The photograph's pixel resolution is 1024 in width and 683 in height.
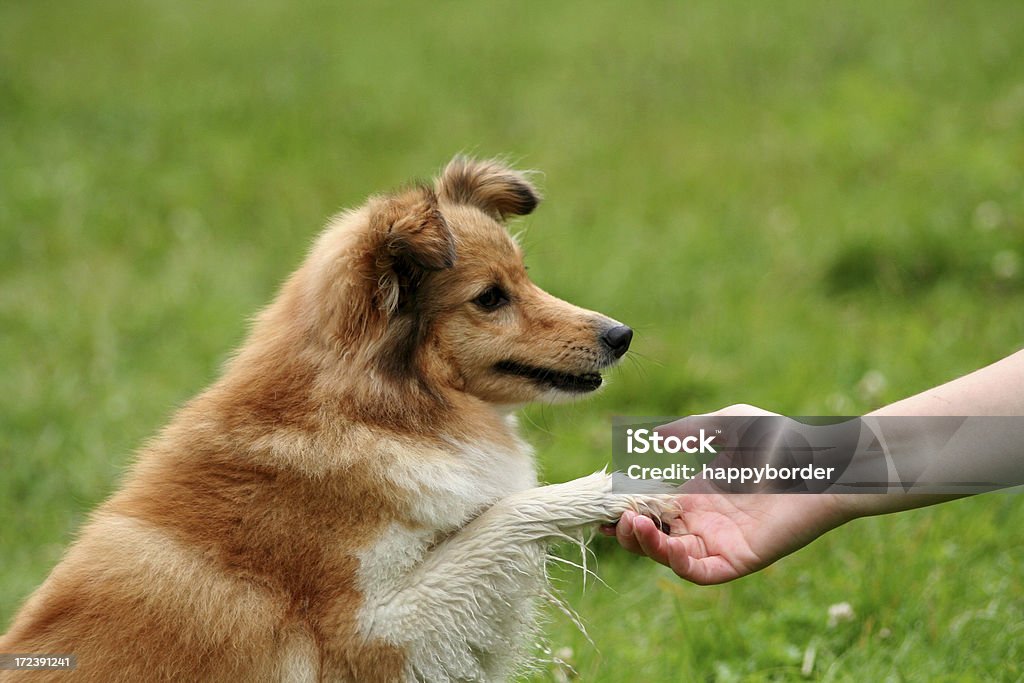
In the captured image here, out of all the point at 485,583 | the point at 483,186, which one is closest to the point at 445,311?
the point at 483,186

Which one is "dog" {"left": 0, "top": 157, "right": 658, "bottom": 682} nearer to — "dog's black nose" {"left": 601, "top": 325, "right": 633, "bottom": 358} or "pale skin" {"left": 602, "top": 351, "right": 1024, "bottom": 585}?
"dog's black nose" {"left": 601, "top": 325, "right": 633, "bottom": 358}

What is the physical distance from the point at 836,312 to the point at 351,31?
26.6 feet

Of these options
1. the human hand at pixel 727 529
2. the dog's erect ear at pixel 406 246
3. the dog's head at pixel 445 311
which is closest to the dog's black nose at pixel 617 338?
the dog's head at pixel 445 311

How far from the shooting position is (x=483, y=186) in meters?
4.23

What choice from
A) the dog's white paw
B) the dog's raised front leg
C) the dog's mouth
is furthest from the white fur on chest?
the dog's mouth

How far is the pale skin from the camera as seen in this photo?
321 centimetres

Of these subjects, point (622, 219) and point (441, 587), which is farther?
point (622, 219)

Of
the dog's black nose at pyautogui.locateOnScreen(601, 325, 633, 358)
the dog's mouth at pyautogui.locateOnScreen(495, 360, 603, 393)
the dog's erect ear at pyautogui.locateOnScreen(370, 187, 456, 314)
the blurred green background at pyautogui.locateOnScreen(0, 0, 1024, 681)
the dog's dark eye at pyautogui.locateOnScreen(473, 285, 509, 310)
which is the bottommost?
the blurred green background at pyautogui.locateOnScreen(0, 0, 1024, 681)

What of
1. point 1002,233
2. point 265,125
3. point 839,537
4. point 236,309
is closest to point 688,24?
point 265,125

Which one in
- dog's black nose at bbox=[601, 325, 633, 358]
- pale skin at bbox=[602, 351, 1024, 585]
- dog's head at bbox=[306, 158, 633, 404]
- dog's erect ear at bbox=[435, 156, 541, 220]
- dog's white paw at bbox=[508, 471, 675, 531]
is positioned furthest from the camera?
dog's erect ear at bbox=[435, 156, 541, 220]

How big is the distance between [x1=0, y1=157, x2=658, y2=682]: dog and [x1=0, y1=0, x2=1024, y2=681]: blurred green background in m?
0.80

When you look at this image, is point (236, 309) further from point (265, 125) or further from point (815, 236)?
point (815, 236)

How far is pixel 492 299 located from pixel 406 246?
17.3 inches

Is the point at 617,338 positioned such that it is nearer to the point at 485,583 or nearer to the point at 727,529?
the point at 727,529
